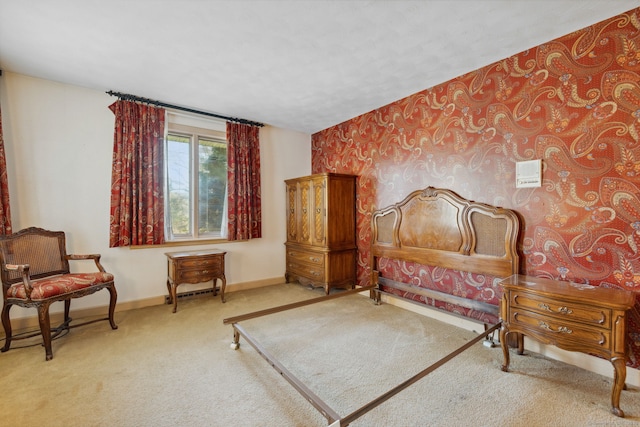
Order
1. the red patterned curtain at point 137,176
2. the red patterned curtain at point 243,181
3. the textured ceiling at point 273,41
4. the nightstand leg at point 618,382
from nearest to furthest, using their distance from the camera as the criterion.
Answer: the nightstand leg at point 618,382 < the textured ceiling at point 273,41 < the red patterned curtain at point 137,176 < the red patterned curtain at point 243,181

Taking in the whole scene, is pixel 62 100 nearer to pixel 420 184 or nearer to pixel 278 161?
pixel 278 161

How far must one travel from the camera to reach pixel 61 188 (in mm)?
3057

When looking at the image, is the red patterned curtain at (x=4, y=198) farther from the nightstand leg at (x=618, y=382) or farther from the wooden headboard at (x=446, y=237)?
the nightstand leg at (x=618, y=382)

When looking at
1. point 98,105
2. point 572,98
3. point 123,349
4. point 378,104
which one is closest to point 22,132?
point 98,105

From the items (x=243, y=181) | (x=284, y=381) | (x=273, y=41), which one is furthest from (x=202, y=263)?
(x=273, y=41)

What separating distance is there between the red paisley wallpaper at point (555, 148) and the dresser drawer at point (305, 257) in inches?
51.2

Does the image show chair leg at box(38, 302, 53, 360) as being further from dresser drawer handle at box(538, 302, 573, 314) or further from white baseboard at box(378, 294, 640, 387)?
dresser drawer handle at box(538, 302, 573, 314)

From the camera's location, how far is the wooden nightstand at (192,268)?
337 cm

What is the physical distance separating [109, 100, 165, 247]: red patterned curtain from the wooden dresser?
3.90 metres

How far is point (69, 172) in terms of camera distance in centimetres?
309

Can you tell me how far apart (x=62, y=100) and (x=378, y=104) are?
3761mm

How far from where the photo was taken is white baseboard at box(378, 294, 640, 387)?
1937 mm

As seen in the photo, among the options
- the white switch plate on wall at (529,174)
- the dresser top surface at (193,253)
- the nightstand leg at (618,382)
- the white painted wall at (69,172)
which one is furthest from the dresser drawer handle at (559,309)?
the white painted wall at (69,172)

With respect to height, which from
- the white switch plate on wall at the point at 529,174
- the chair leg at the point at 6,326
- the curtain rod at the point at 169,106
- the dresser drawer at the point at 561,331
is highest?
the curtain rod at the point at 169,106
